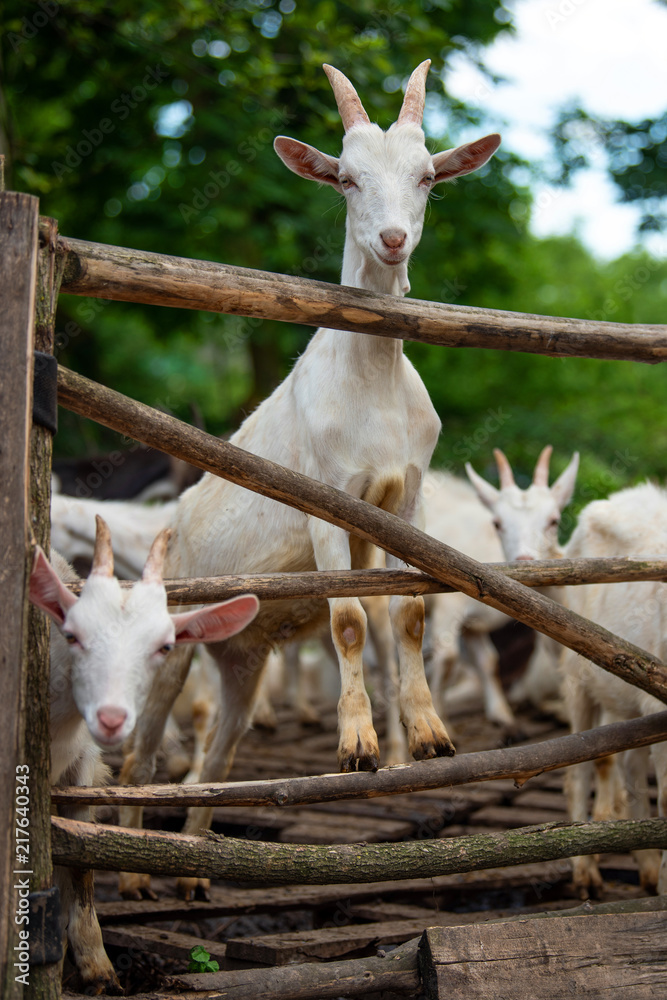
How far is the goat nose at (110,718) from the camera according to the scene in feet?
7.51

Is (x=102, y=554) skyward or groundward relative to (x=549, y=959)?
skyward

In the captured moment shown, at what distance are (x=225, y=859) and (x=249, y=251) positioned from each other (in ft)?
26.9

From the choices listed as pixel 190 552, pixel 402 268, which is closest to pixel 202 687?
pixel 190 552

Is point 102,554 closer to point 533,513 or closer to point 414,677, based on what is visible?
point 414,677

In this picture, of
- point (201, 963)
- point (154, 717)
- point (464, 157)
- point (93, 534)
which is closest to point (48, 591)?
point (201, 963)

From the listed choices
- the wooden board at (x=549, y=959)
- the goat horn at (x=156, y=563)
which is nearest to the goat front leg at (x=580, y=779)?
the wooden board at (x=549, y=959)

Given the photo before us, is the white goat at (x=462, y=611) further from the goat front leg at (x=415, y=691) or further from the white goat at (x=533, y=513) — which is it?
the goat front leg at (x=415, y=691)

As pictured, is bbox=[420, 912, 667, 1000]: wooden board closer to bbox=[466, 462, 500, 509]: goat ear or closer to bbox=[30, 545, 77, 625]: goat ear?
bbox=[30, 545, 77, 625]: goat ear

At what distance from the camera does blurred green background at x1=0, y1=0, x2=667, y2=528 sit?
708 cm

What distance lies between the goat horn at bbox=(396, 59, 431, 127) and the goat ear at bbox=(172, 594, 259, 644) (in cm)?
199

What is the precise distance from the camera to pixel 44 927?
226cm

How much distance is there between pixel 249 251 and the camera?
10.1m

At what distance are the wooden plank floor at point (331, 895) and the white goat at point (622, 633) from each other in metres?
0.27

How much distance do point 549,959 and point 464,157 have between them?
275cm
